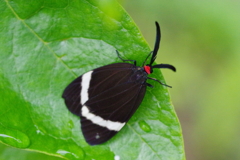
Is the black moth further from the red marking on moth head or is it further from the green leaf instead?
the green leaf

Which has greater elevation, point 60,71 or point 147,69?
point 147,69

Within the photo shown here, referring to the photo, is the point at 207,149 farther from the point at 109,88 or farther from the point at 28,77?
the point at 28,77

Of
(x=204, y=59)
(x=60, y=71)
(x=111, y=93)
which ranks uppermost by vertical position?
(x=60, y=71)

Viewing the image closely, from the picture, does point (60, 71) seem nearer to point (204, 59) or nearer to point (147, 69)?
point (147, 69)

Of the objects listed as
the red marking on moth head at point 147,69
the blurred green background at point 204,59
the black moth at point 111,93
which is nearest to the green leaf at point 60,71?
the black moth at point 111,93

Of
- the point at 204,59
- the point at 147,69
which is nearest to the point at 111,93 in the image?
the point at 147,69

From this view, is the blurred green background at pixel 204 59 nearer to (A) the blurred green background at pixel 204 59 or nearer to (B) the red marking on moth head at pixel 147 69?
(A) the blurred green background at pixel 204 59

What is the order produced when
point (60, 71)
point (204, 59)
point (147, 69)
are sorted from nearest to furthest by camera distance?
point (60, 71) → point (147, 69) → point (204, 59)
